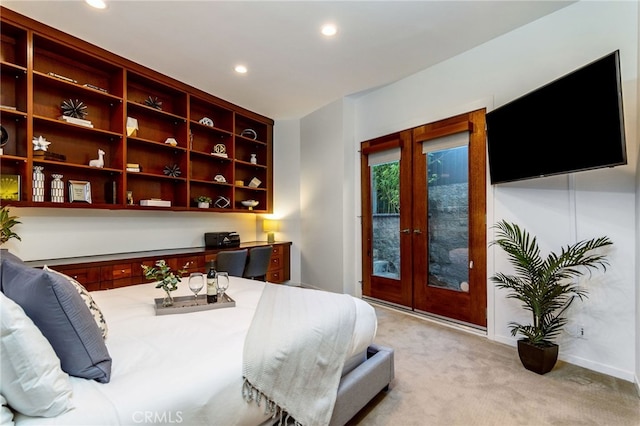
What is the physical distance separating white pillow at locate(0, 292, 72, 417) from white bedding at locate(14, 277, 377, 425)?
0.04m

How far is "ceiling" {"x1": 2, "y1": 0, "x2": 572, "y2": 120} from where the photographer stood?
8.07 ft

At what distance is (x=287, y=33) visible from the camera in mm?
2787

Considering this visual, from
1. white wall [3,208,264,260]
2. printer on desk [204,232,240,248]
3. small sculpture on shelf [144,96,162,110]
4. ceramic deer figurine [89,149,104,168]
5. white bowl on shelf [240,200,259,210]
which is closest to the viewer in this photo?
white wall [3,208,264,260]

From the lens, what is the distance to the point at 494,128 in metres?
2.72

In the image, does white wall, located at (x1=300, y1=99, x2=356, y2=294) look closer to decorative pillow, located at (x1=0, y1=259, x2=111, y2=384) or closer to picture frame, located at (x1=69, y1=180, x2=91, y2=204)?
picture frame, located at (x1=69, y1=180, x2=91, y2=204)

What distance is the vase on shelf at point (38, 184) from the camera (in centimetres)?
274

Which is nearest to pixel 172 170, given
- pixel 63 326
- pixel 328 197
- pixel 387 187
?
pixel 328 197

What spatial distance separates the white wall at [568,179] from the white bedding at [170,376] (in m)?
2.00

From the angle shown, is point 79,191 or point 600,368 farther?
point 79,191

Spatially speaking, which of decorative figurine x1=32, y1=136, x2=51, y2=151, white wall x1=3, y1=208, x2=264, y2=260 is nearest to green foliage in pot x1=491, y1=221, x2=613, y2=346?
white wall x1=3, y1=208, x2=264, y2=260

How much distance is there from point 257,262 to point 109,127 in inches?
92.0

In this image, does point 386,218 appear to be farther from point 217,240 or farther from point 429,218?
point 217,240

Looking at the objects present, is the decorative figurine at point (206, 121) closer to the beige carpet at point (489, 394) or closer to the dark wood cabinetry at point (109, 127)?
the dark wood cabinetry at point (109, 127)

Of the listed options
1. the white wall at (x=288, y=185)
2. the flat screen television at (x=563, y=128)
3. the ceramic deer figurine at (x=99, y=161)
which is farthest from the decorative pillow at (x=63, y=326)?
the white wall at (x=288, y=185)
